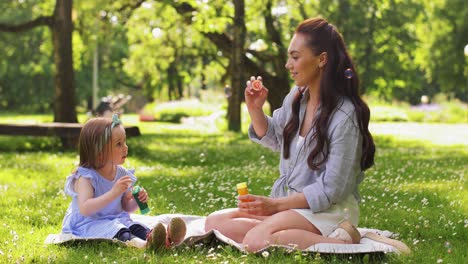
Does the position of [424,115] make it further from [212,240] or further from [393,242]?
[212,240]

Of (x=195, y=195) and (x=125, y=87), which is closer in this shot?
(x=195, y=195)

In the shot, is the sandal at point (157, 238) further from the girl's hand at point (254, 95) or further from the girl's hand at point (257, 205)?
the girl's hand at point (254, 95)

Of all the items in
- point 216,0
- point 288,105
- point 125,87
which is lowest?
point 125,87

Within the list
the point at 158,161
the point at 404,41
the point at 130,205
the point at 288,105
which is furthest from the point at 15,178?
the point at 404,41

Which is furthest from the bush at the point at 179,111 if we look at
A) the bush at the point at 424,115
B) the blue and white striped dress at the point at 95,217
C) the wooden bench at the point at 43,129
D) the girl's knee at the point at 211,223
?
the girl's knee at the point at 211,223

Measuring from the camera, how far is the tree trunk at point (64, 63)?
17156mm

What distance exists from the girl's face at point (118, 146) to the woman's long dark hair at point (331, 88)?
149cm

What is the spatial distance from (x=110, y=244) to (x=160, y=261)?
81 centimetres

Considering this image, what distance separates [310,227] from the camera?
533 cm

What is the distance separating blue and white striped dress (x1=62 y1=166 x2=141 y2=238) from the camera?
5820 millimetres

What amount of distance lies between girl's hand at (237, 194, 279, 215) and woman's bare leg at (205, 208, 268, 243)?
35cm

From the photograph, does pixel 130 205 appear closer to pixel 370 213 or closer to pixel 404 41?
pixel 370 213

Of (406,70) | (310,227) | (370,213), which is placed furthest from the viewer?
(406,70)

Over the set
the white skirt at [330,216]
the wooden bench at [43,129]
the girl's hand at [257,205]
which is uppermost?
the girl's hand at [257,205]
